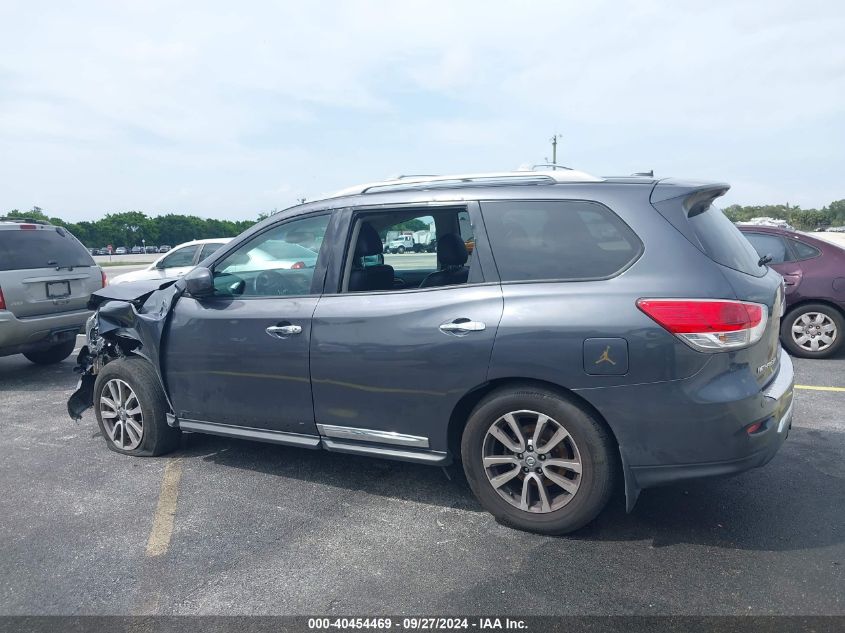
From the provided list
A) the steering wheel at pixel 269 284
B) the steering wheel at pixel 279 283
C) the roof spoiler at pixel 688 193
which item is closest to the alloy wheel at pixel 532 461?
the roof spoiler at pixel 688 193

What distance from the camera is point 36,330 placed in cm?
715

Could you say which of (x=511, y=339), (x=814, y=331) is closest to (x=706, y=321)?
(x=511, y=339)

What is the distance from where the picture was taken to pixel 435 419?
11.6 ft

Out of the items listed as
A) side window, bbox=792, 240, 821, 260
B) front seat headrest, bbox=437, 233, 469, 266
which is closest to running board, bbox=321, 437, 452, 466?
front seat headrest, bbox=437, 233, 469, 266

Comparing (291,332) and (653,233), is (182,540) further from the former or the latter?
(653,233)

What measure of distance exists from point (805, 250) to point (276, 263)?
255 inches

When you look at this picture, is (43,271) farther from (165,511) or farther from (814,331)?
(814,331)

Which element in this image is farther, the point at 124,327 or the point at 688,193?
the point at 124,327

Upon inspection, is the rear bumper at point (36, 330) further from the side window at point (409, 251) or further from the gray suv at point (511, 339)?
the side window at point (409, 251)

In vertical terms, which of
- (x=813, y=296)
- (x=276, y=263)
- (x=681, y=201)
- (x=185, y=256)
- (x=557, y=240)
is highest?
(x=681, y=201)

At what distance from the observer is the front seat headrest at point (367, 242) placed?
13.1ft

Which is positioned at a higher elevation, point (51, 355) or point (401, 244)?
point (401, 244)

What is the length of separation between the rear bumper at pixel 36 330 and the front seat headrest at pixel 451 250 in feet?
16.6

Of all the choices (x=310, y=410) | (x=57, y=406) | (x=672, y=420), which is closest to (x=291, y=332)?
(x=310, y=410)
